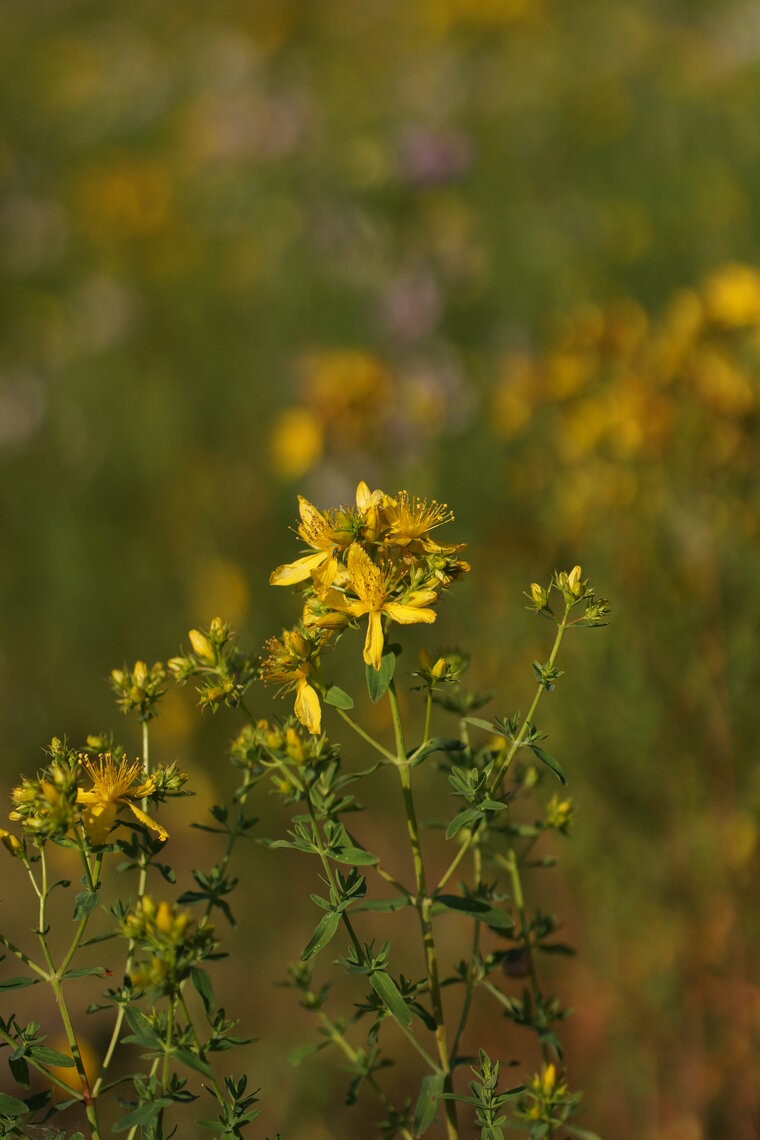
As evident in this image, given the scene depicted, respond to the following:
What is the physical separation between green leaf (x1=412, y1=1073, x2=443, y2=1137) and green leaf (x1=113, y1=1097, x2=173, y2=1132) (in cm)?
24

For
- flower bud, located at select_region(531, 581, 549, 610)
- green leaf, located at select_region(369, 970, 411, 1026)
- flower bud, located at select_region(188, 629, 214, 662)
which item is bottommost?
green leaf, located at select_region(369, 970, 411, 1026)

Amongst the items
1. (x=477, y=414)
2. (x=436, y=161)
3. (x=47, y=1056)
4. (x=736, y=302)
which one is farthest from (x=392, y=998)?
(x=436, y=161)

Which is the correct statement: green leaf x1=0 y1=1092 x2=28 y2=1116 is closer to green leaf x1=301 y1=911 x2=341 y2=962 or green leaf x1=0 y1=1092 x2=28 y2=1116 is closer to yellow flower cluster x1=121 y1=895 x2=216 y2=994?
yellow flower cluster x1=121 y1=895 x2=216 y2=994

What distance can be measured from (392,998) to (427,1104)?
0.16m

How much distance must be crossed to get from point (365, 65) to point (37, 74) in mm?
3697

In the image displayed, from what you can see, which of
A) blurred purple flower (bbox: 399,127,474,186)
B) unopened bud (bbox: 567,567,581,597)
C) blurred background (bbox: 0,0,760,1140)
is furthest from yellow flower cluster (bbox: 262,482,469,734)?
blurred purple flower (bbox: 399,127,474,186)

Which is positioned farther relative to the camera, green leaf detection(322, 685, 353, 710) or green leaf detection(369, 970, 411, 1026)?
green leaf detection(322, 685, 353, 710)

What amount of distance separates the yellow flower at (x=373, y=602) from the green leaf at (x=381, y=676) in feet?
0.04

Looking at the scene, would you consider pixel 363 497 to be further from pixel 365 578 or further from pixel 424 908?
pixel 424 908

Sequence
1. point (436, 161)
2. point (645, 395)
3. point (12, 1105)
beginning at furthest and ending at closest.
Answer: point (436, 161) → point (645, 395) → point (12, 1105)

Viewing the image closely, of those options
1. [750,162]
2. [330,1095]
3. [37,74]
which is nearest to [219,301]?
[750,162]

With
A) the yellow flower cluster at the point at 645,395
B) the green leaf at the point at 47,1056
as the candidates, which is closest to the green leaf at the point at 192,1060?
the green leaf at the point at 47,1056

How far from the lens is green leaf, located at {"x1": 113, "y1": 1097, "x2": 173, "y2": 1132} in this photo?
2.97 feet

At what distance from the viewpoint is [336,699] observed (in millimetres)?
1054
